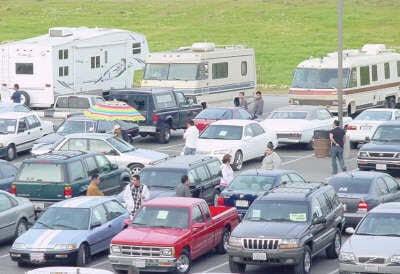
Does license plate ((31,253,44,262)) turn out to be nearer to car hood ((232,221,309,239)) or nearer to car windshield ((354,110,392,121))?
car hood ((232,221,309,239))

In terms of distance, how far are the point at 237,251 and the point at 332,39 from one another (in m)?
57.3

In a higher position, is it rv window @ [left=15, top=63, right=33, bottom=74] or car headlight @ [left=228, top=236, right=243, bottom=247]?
rv window @ [left=15, top=63, right=33, bottom=74]

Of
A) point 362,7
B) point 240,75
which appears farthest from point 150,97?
point 362,7

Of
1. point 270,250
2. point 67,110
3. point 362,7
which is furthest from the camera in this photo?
point 362,7

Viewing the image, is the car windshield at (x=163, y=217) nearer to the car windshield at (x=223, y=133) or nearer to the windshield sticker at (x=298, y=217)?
the windshield sticker at (x=298, y=217)

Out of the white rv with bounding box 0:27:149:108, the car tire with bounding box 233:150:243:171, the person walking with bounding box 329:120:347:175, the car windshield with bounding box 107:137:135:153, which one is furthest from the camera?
the white rv with bounding box 0:27:149:108

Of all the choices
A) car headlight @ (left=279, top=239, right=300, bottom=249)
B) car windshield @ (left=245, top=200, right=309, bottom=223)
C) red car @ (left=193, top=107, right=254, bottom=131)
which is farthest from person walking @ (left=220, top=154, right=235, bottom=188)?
red car @ (left=193, top=107, right=254, bottom=131)

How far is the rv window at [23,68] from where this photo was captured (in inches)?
1993

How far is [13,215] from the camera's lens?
27.5 meters

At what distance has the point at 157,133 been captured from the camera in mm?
43344

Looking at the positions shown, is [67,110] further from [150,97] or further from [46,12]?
[46,12]

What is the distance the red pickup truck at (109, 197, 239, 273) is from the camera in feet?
79.0

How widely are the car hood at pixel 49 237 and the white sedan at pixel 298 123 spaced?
50.3 feet

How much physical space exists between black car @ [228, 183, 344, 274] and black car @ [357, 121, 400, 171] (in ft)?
31.1
